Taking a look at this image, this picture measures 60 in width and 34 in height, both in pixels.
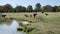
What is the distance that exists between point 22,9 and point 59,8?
26.7 m

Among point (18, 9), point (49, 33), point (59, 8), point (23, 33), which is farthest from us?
point (18, 9)

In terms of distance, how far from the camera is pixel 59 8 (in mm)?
94312

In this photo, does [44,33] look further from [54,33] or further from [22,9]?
[22,9]

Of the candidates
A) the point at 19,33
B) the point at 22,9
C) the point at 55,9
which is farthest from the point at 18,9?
the point at 19,33

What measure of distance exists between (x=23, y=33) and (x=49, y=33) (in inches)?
191

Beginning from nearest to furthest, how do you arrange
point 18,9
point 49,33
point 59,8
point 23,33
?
point 49,33 < point 23,33 < point 59,8 < point 18,9

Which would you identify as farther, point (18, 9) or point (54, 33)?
point (18, 9)

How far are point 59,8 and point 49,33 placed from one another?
78.8 meters

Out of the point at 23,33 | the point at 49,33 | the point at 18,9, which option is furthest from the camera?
the point at 18,9

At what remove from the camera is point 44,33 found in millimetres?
17547

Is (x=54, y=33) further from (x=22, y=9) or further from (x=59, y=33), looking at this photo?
(x=22, y=9)

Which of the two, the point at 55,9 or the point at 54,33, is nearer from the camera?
the point at 54,33

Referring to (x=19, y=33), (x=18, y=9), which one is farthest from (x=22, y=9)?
(x=19, y=33)

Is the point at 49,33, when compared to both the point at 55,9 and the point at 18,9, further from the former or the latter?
the point at 18,9
